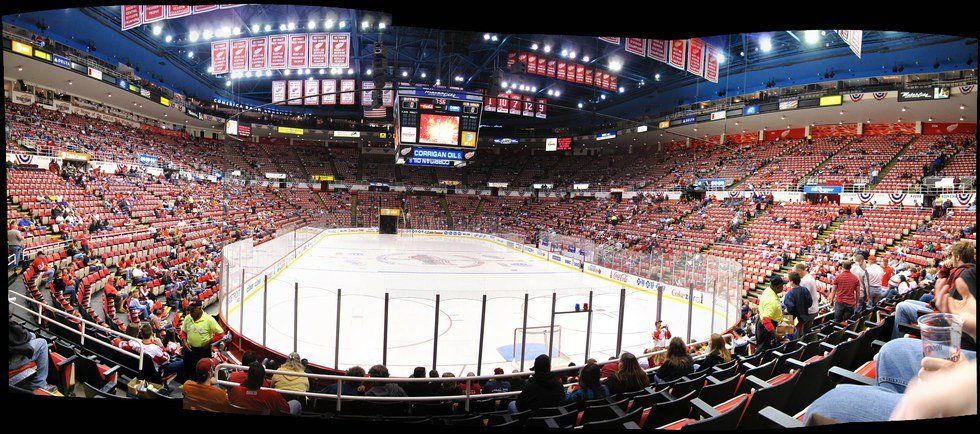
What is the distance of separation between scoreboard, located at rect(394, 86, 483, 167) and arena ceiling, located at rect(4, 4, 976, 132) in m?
4.68

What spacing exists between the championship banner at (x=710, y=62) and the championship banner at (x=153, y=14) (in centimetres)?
1857

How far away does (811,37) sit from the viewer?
25359 mm

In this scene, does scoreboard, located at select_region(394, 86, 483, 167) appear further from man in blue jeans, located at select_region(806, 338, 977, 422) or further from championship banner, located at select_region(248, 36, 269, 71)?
man in blue jeans, located at select_region(806, 338, 977, 422)

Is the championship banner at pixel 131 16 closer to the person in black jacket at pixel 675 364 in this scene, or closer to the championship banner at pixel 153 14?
the championship banner at pixel 153 14

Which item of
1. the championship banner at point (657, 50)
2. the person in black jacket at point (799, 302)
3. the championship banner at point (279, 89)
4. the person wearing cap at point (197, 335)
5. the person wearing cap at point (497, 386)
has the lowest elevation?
the person wearing cap at point (497, 386)

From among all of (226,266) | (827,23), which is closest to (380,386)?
(827,23)

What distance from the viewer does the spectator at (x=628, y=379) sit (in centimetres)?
464

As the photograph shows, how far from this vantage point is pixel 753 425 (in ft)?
10.5

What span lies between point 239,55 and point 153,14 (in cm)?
328

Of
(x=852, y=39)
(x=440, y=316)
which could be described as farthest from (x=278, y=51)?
(x=852, y=39)

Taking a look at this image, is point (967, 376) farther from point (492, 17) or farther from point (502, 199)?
point (502, 199)

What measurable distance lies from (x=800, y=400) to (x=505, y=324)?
343 inches

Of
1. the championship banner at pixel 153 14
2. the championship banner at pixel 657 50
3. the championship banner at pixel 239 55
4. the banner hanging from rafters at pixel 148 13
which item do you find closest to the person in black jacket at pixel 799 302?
the championship banner at pixel 657 50

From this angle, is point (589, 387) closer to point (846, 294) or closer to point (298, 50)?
point (846, 294)
